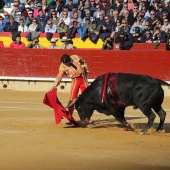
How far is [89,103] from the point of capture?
11.8 metres

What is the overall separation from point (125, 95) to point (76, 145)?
134 cm

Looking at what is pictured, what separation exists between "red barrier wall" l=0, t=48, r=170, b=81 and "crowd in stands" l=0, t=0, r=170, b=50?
1.11 ft

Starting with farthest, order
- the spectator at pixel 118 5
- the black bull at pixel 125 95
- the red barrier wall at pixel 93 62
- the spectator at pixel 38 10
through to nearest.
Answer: the spectator at pixel 38 10
the spectator at pixel 118 5
the red barrier wall at pixel 93 62
the black bull at pixel 125 95

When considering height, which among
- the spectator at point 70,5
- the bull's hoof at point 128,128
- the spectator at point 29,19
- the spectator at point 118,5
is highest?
the spectator at point 118,5

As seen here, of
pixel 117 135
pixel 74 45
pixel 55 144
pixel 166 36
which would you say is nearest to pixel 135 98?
pixel 117 135

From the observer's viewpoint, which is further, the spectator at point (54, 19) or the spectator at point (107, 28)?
the spectator at point (54, 19)

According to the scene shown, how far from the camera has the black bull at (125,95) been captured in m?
11.2

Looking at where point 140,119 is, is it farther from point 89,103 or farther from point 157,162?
point 157,162

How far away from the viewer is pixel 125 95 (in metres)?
11.3

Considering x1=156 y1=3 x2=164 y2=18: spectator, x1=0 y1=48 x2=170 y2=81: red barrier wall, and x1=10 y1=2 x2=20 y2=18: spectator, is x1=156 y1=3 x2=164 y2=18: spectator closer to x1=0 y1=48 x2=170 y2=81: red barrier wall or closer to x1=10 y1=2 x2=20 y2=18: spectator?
x1=0 y1=48 x2=170 y2=81: red barrier wall

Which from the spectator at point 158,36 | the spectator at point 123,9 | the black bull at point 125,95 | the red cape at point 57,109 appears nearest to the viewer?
the black bull at point 125,95

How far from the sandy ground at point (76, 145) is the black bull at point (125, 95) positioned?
355 mm

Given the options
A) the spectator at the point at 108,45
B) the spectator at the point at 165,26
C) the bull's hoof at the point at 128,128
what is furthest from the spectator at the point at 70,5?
the bull's hoof at the point at 128,128

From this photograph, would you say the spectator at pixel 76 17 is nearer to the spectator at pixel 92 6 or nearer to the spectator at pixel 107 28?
the spectator at pixel 92 6
